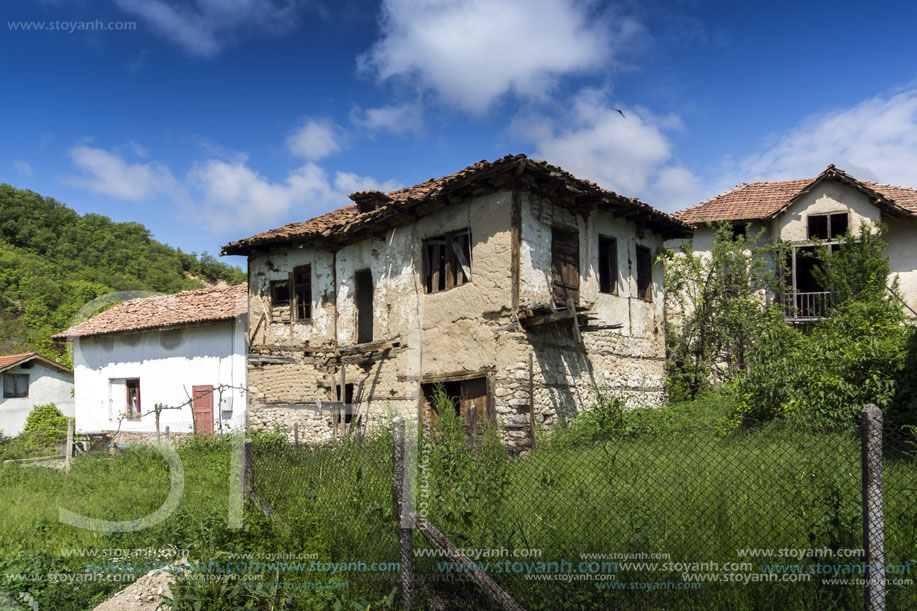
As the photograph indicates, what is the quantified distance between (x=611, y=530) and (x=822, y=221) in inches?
713

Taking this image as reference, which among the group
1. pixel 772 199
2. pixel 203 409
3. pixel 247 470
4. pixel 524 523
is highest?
pixel 772 199

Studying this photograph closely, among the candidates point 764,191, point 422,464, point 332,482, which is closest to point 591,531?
point 422,464

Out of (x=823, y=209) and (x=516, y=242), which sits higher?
(x=823, y=209)

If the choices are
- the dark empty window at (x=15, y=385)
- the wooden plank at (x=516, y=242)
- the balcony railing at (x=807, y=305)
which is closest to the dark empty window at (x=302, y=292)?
the wooden plank at (x=516, y=242)

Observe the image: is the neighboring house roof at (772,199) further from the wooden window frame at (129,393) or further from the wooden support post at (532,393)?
the wooden window frame at (129,393)

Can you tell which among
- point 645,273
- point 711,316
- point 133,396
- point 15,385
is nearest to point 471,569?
point 645,273

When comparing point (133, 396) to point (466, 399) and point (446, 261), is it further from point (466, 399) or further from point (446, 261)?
point (466, 399)

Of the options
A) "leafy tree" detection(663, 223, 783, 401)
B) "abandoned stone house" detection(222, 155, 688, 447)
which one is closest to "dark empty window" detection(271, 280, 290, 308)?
"abandoned stone house" detection(222, 155, 688, 447)

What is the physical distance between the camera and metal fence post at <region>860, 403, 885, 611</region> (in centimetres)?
366

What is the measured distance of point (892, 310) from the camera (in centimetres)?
1255

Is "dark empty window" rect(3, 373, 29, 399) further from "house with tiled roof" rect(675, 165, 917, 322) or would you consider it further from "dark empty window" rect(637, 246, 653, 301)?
"house with tiled roof" rect(675, 165, 917, 322)

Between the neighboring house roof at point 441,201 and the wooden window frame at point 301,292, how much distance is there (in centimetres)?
89

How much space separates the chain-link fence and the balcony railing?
12783 mm

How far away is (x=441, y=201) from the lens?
40.3 ft
